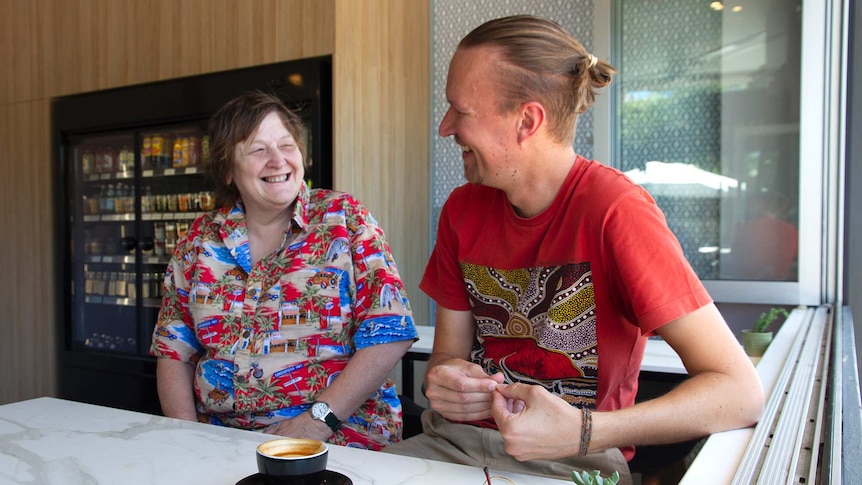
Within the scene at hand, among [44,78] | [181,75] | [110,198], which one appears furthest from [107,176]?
[181,75]

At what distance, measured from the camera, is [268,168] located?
191cm

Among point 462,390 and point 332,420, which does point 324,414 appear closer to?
point 332,420

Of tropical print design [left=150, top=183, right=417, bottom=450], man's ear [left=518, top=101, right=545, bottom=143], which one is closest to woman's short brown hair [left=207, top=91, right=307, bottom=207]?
tropical print design [left=150, top=183, right=417, bottom=450]

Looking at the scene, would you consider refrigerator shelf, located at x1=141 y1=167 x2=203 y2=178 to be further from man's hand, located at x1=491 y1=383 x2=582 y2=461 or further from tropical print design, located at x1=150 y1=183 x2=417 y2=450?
man's hand, located at x1=491 y1=383 x2=582 y2=461

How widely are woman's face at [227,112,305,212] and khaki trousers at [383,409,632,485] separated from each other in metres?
0.77

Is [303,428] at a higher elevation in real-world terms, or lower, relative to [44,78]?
lower

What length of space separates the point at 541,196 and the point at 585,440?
51 centimetres

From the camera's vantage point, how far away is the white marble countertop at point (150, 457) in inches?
38.4

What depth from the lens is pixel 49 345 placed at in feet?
13.5

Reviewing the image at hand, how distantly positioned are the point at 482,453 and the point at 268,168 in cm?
101

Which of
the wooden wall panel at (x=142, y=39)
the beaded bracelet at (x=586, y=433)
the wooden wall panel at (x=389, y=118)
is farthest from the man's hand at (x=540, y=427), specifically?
the wooden wall panel at (x=142, y=39)

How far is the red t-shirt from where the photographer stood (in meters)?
1.13

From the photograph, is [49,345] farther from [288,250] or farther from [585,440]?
[585,440]

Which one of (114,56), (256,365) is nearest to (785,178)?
(256,365)
